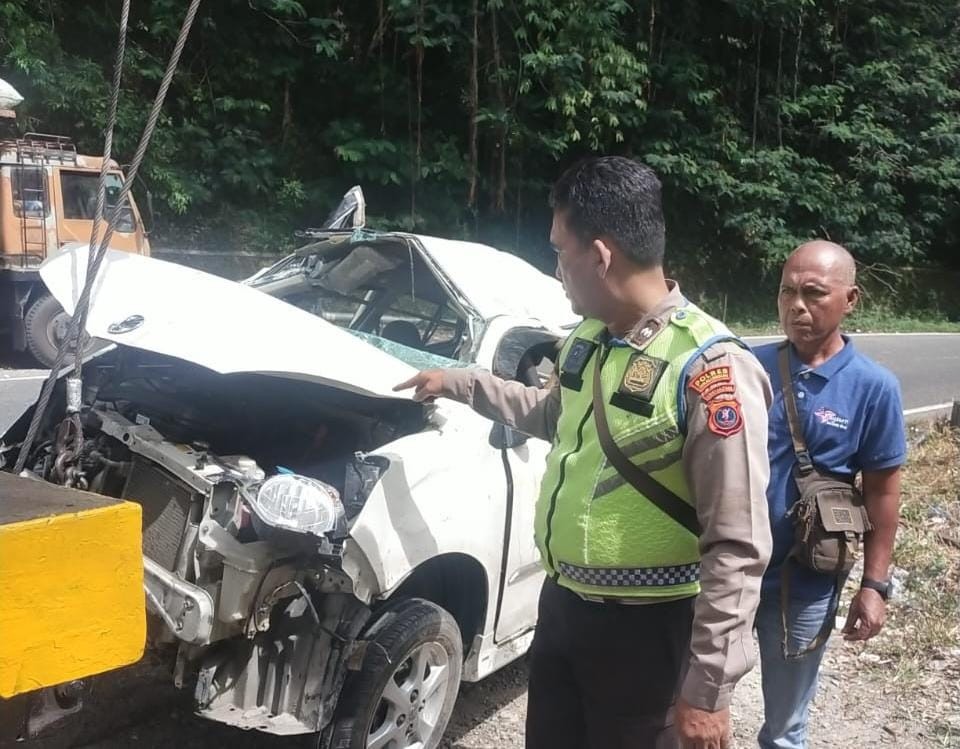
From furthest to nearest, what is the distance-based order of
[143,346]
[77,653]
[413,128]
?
[413,128] → [143,346] → [77,653]

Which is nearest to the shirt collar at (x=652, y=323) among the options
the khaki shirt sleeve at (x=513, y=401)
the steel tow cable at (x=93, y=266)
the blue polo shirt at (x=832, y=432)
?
the khaki shirt sleeve at (x=513, y=401)

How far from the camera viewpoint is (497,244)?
1738 cm

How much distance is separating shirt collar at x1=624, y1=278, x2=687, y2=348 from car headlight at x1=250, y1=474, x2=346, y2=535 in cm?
106

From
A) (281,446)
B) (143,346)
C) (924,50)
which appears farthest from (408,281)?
(924,50)

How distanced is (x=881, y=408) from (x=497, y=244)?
15.2 m

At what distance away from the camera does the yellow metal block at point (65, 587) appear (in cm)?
161

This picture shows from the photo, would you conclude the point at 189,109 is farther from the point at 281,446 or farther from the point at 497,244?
the point at 281,446

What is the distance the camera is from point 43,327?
375 inches

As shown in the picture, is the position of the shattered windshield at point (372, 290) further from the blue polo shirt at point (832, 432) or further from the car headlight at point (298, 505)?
the blue polo shirt at point (832, 432)

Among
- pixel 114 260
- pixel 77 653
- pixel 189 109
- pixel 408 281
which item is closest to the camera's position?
pixel 77 653

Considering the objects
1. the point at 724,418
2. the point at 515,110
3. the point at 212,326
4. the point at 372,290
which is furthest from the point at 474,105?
the point at 724,418

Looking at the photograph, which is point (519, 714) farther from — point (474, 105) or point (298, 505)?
point (474, 105)

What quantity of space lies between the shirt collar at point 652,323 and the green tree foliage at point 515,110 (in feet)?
44.1

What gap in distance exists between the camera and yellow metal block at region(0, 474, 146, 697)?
1.61 m
